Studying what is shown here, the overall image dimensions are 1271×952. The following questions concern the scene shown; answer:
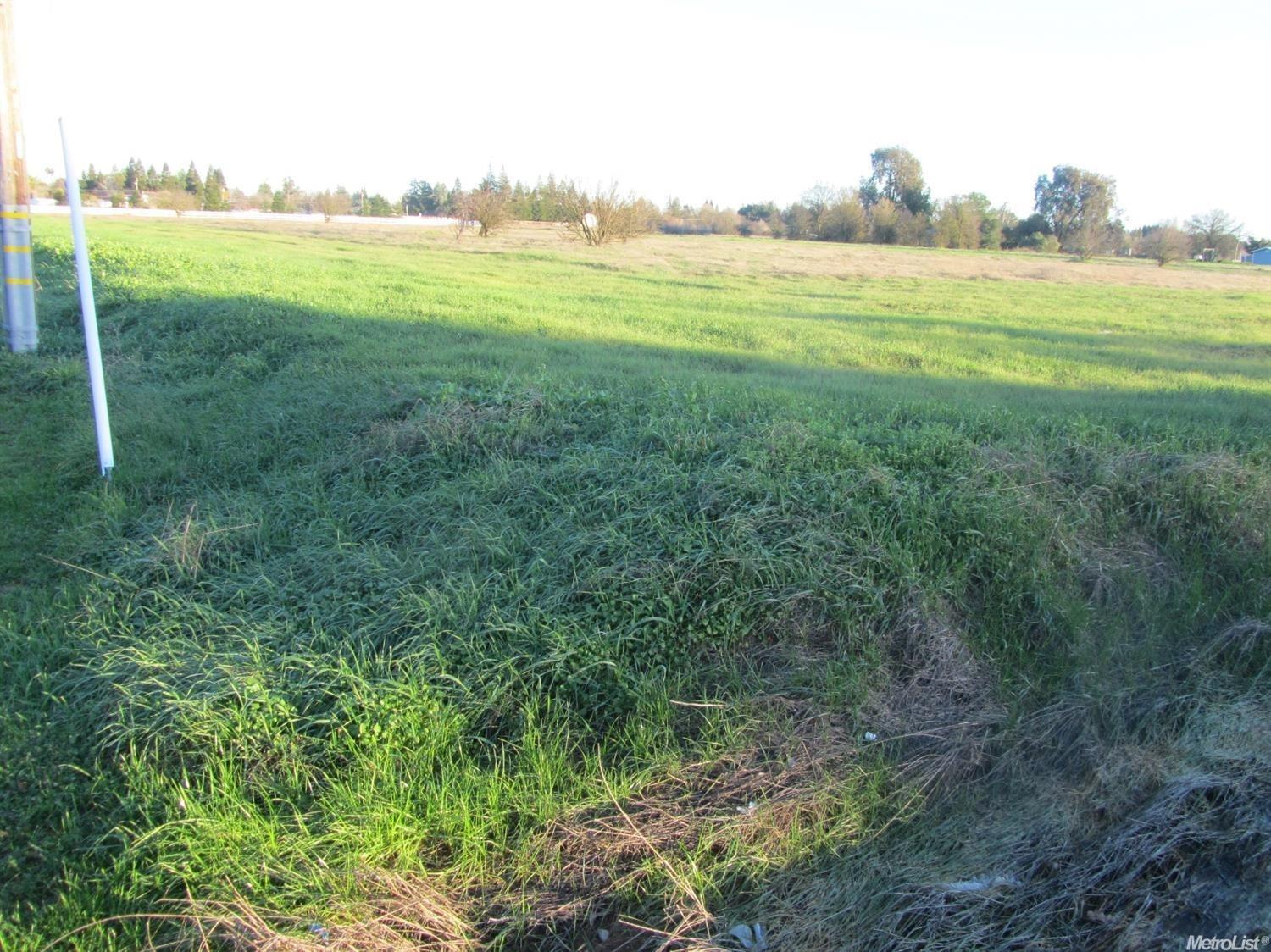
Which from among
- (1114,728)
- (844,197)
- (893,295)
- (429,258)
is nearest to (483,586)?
(1114,728)

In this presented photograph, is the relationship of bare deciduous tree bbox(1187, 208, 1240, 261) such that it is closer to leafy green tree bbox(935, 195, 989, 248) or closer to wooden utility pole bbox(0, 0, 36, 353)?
leafy green tree bbox(935, 195, 989, 248)

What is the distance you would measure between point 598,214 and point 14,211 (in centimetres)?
2719

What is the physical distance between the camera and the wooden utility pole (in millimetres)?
10578

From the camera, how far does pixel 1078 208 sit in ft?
186

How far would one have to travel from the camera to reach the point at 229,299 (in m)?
12.0

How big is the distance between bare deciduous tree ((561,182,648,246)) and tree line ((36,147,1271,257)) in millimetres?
49

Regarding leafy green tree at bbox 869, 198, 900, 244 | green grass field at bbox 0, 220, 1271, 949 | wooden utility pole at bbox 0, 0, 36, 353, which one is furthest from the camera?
leafy green tree at bbox 869, 198, 900, 244

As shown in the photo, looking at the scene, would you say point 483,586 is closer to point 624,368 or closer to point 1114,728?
point 1114,728

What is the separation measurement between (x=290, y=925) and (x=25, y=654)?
2409mm

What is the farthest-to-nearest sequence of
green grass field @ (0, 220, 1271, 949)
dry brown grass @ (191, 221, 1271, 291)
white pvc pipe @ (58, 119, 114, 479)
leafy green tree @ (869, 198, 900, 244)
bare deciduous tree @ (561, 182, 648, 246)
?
leafy green tree @ (869, 198, 900, 244)
bare deciduous tree @ (561, 182, 648, 246)
dry brown grass @ (191, 221, 1271, 291)
white pvc pipe @ (58, 119, 114, 479)
green grass field @ (0, 220, 1271, 949)

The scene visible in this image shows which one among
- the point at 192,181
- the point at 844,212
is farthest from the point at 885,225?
the point at 192,181

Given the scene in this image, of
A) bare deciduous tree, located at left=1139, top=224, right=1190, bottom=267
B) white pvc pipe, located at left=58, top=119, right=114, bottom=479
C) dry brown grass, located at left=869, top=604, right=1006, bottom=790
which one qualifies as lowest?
dry brown grass, located at left=869, top=604, right=1006, bottom=790

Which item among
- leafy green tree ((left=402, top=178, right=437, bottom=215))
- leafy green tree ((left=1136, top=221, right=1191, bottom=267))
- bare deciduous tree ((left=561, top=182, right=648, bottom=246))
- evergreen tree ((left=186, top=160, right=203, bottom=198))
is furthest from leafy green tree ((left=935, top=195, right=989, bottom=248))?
evergreen tree ((left=186, top=160, right=203, bottom=198))

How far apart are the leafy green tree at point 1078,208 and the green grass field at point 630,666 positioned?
45.1 m
